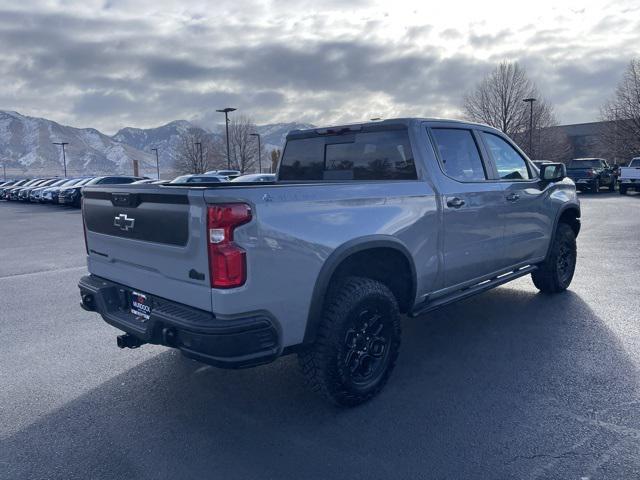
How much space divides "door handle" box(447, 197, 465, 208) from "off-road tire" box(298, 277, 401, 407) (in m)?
1.05

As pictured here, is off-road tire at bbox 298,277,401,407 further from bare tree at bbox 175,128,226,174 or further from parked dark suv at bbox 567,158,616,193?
bare tree at bbox 175,128,226,174

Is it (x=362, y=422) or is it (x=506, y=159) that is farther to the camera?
(x=506, y=159)

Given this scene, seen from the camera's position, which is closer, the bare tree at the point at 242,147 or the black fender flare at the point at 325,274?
the black fender flare at the point at 325,274

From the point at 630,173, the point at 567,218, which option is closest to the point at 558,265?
the point at 567,218

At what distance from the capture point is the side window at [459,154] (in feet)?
14.7

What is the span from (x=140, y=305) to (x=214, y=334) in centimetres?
90

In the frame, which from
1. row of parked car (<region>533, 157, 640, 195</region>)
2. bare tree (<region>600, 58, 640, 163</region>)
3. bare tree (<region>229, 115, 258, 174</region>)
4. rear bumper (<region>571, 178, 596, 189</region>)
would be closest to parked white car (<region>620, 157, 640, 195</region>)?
row of parked car (<region>533, 157, 640, 195</region>)

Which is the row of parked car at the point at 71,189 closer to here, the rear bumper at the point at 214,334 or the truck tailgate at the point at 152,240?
the truck tailgate at the point at 152,240

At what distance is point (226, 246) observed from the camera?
2863mm

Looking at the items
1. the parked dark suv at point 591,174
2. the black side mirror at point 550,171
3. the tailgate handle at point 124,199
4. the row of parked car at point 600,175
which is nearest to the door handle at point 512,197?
the black side mirror at point 550,171

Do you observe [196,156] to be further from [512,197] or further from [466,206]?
[466,206]

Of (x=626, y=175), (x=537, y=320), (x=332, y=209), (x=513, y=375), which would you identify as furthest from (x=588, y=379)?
(x=626, y=175)

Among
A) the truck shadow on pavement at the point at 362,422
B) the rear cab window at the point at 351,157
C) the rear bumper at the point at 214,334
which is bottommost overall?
the truck shadow on pavement at the point at 362,422

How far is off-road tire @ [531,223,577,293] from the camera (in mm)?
6172
